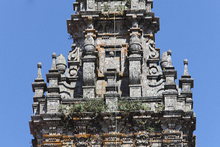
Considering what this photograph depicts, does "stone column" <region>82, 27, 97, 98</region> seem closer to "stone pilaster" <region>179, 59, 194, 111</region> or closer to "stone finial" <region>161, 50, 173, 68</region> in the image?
"stone finial" <region>161, 50, 173, 68</region>

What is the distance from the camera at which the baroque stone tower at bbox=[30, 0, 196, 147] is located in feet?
216

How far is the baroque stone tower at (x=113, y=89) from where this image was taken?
2591 inches

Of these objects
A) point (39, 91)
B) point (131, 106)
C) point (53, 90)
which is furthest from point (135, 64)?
point (39, 91)

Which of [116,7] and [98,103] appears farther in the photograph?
[116,7]

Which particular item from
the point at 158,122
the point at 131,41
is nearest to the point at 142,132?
the point at 158,122

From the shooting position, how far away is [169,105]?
2608 inches

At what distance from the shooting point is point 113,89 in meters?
66.7

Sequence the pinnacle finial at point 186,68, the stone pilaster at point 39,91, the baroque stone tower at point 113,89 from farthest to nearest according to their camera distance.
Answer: the pinnacle finial at point 186,68 → the stone pilaster at point 39,91 → the baroque stone tower at point 113,89

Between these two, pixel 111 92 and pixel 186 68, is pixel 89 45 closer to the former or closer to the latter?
pixel 111 92

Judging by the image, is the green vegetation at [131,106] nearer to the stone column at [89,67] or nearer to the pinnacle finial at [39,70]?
the stone column at [89,67]

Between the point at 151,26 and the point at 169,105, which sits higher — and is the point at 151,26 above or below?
above

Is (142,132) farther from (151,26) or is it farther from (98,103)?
(151,26)

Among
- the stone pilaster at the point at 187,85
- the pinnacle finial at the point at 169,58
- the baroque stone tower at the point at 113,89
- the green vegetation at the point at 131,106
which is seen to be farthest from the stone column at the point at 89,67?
the stone pilaster at the point at 187,85

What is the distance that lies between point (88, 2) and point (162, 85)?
558cm
